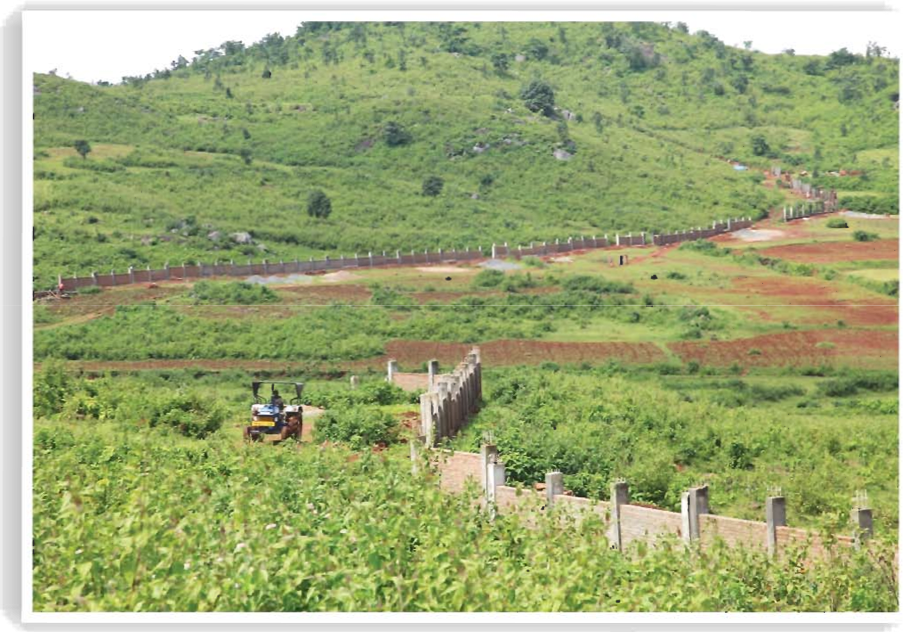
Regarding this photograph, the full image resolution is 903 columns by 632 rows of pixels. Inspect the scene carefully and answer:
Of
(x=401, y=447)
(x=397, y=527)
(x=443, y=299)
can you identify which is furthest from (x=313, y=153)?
(x=397, y=527)

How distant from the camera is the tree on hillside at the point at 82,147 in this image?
32.5m

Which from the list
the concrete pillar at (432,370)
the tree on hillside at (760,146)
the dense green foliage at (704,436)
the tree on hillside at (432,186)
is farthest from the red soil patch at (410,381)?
the tree on hillside at (760,146)

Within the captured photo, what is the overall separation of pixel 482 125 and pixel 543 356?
16.6m

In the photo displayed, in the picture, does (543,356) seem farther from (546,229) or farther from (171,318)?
(546,229)

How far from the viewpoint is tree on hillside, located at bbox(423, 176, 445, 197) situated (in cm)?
3256

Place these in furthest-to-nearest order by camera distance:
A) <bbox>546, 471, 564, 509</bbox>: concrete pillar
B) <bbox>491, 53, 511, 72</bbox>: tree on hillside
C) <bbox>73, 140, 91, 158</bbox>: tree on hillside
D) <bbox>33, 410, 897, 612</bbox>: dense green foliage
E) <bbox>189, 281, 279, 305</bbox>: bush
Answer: <bbox>491, 53, 511, 72</bbox>: tree on hillside < <bbox>73, 140, 91, 158</bbox>: tree on hillside < <bbox>189, 281, 279, 305</bbox>: bush < <bbox>546, 471, 564, 509</bbox>: concrete pillar < <bbox>33, 410, 897, 612</bbox>: dense green foliage

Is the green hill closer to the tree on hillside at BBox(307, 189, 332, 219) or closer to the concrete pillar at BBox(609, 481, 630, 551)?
the tree on hillside at BBox(307, 189, 332, 219)

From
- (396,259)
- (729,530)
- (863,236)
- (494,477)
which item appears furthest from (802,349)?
(396,259)

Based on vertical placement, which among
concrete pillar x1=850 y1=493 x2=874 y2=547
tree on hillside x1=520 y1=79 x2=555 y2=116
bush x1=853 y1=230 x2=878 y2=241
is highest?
tree on hillside x1=520 y1=79 x2=555 y2=116

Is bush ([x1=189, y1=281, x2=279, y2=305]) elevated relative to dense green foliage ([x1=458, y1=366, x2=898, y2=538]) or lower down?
elevated

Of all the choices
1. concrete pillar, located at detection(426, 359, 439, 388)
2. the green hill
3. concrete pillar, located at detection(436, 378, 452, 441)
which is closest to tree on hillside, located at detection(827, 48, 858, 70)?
the green hill

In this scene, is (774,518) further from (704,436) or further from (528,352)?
(528,352)

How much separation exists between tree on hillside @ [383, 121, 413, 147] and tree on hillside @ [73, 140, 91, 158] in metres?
7.36

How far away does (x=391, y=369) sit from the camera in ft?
67.3
